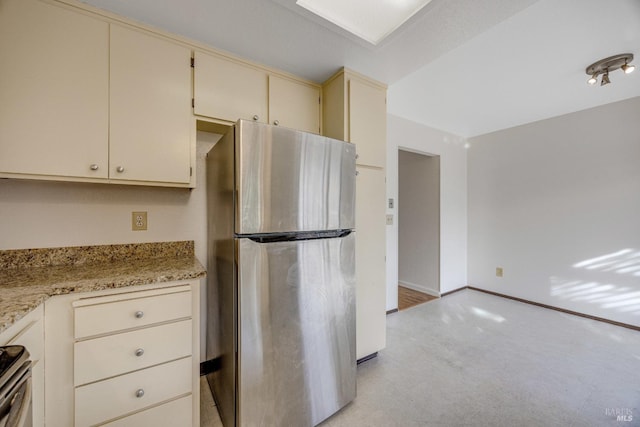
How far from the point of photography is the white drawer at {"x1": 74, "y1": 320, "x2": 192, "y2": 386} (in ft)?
3.36

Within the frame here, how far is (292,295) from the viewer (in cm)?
129

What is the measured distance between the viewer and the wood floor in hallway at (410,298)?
10.9 ft

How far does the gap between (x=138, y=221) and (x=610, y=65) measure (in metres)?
3.68

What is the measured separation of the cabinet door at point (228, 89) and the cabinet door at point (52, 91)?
457 millimetres

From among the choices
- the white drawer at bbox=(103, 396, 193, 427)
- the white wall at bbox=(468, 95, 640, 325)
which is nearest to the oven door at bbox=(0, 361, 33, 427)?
the white drawer at bbox=(103, 396, 193, 427)

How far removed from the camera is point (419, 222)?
3852mm

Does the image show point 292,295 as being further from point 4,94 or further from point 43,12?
point 43,12

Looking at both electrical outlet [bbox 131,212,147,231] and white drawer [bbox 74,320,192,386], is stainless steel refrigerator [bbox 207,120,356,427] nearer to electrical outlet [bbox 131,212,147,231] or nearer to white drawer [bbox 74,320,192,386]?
white drawer [bbox 74,320,192,386]

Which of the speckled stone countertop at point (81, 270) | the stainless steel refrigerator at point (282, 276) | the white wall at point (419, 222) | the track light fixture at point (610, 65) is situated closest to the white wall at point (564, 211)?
the white wall at point (419, 222)

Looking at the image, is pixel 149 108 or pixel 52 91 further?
pixel 149 108

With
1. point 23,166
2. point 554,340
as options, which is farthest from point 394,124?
point 23,166

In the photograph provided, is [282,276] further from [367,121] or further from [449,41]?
[449,41]

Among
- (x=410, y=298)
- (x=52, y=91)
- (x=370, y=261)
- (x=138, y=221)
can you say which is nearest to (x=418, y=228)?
(x=410, y=298)

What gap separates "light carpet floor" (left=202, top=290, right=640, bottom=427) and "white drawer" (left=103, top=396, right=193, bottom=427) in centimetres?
31
